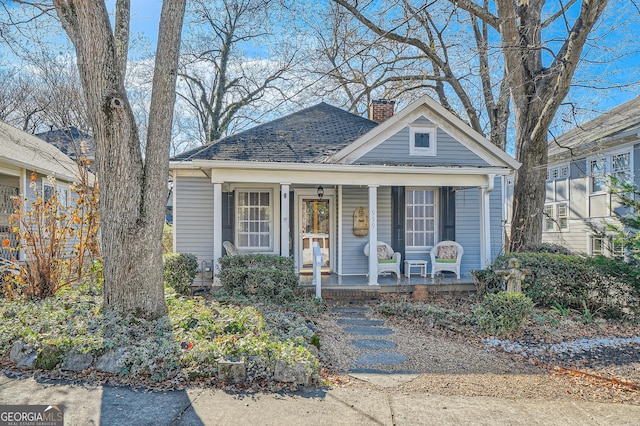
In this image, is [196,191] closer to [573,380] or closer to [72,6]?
[72,6]

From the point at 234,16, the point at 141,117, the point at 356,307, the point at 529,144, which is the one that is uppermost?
the point at 234,16

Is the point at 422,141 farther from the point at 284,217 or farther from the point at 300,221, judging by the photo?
the point at 284,217

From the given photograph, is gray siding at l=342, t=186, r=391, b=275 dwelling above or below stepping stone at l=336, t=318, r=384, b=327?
above

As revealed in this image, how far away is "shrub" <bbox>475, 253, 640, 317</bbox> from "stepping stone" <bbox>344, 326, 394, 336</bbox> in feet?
10.6

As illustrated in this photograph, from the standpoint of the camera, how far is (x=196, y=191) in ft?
34.3

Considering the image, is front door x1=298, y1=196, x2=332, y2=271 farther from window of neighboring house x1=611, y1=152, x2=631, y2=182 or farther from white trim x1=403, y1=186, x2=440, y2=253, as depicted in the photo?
window of neighboring house x1=611, y1=152, x2=631, y2=182

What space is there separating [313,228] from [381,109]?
15.4ft

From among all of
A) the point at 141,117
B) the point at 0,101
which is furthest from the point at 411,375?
the point at 0,101

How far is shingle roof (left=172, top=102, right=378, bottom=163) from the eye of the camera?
9.92 meters

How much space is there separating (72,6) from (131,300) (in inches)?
159

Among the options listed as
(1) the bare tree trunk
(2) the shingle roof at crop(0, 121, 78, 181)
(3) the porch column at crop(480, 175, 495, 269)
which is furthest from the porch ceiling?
(2) the shingle roof at crop(0, 121, 78, 181)

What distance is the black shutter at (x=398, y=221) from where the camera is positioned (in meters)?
10.7

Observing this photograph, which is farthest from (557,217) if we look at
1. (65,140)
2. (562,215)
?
(65,140)

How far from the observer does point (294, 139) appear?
11.4 m
